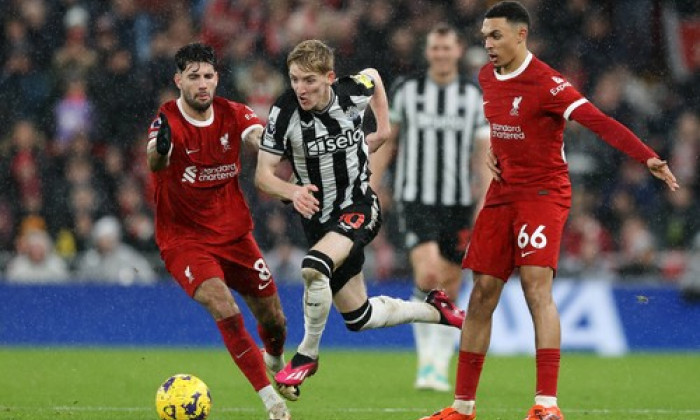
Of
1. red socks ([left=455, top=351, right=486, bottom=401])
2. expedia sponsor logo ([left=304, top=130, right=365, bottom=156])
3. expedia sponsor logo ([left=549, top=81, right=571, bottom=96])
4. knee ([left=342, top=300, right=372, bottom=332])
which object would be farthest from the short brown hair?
red socks ([left=455, top=351, right=486, bottom=401])

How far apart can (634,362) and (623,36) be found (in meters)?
5.35

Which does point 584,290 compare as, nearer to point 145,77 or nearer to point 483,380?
point 483,380

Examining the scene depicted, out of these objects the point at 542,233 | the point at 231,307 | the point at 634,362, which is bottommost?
the point at 634,362

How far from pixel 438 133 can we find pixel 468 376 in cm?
327

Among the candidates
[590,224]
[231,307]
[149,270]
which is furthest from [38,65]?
[231,307]

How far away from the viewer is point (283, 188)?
7801 millimetres

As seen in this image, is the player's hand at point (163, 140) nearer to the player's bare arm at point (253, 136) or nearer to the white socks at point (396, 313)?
the player's bare arm at point (253, 136)

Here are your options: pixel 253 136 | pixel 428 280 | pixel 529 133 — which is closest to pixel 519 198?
pixel 529 133

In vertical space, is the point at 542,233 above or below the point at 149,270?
above

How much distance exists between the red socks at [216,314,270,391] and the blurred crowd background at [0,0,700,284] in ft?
20.3

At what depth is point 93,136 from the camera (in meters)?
15.4

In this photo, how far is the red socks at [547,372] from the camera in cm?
750

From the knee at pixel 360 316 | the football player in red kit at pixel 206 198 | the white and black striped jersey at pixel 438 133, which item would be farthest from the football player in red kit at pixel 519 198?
the white and black striped jersey at pixel 438 133

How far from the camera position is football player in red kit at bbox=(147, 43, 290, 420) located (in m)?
8.20
